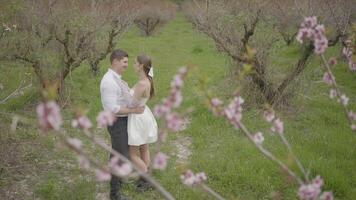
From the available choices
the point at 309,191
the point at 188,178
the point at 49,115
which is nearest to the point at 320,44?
the point at 309,191

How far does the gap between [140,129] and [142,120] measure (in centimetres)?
12

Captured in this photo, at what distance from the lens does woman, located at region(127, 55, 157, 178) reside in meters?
5.65

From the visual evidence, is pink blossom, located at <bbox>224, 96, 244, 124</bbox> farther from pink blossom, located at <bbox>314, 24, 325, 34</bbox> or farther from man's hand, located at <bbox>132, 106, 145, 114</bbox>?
man's hand, located at <bbox>132, 106, 145, 114</bbox>

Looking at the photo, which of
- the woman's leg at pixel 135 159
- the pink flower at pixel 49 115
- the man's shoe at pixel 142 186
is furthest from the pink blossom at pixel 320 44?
the man's shoe at pixel 142 186

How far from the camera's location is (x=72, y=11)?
1086cm

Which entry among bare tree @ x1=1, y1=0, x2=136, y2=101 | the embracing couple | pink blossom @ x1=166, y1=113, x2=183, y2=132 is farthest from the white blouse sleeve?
bare tree @ x1=1, y1=0, x2=136, y2=101

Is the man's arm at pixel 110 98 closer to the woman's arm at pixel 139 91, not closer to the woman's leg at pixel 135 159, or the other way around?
the woman's arm at pixel 139 91

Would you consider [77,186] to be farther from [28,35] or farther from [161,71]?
[161,71]

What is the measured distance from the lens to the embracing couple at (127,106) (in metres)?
5.33

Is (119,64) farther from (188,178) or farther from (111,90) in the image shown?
(188,178)

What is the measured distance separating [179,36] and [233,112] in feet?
81.3

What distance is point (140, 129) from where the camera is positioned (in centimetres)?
600

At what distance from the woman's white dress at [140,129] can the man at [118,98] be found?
356mm

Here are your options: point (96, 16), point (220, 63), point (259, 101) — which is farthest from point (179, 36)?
point (259, 101)
